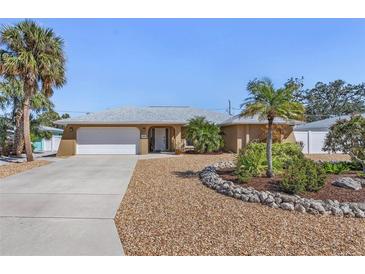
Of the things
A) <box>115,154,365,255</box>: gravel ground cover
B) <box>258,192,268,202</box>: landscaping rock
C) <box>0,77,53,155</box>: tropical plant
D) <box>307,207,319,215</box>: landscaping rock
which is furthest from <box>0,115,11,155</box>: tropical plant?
<box>307,207,319,215</box>: landscaping rock

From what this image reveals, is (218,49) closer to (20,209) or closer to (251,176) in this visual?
(251,176)

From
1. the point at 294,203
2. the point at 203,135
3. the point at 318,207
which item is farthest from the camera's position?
the point at 203,135

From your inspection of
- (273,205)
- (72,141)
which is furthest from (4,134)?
(273,205)

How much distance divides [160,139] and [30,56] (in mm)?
11763

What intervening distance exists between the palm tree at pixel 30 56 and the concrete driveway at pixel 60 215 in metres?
6.62

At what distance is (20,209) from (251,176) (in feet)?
19.9

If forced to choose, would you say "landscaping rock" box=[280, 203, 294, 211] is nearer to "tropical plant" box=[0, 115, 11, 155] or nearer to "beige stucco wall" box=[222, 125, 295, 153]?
"beige stucco wall" box=[222, 125, 295, 153]

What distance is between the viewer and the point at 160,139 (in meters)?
23.3

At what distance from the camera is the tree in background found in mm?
49656

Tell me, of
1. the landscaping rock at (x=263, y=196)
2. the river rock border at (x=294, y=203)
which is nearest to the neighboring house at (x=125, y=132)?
the river rock border at (x=294, y=203)

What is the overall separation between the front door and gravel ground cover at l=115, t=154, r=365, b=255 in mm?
16055

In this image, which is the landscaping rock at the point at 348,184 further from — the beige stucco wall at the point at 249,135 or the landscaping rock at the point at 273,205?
the beige stucco wall at the point at 249,135

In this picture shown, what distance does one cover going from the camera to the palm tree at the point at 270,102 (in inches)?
332

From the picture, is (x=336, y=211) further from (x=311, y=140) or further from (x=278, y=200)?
(x=311, y=140)
